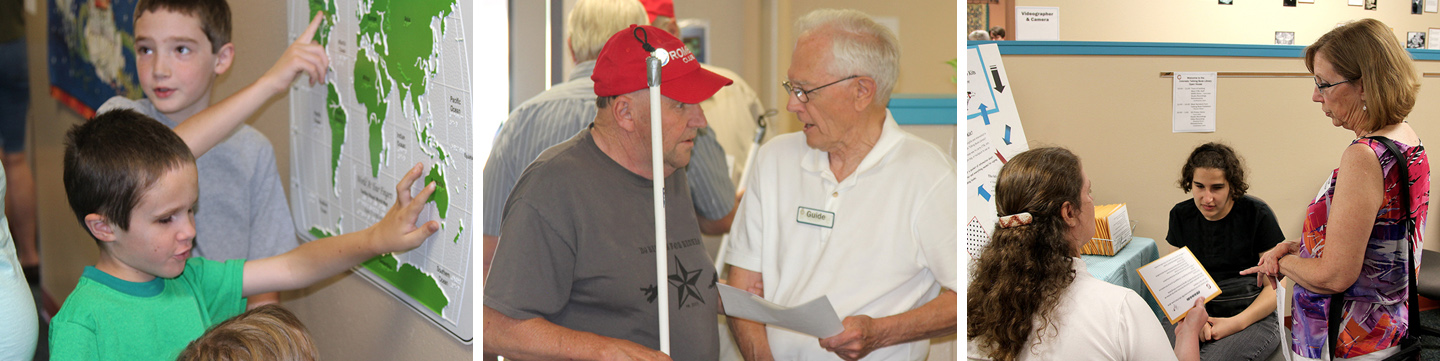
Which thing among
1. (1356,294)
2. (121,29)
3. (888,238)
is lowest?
(1356,294)

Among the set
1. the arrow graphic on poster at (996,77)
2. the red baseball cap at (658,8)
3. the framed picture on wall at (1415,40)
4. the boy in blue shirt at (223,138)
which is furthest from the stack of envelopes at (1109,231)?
the boy in blue shirt at (223,138)

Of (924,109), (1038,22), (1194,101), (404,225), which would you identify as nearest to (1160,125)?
(1194,101)

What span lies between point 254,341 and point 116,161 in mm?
609

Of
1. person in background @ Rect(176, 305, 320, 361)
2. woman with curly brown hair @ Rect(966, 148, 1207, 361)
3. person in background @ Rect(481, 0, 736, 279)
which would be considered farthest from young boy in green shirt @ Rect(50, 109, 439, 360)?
woman with curly brown hair @ Rect(966, 148, 1207, 361)

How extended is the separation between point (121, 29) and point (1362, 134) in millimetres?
3778

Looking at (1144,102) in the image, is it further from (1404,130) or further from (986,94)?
(1404,130)

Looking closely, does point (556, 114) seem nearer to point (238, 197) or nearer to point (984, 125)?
point (984, 125)

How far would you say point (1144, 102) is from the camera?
231 cm

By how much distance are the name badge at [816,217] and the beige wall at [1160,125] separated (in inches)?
29.6

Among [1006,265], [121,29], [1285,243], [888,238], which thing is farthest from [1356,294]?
[121,29]

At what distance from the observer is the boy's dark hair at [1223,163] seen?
2.29 metres

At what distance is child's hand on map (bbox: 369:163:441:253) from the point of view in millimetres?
1975

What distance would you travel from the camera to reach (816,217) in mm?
1958

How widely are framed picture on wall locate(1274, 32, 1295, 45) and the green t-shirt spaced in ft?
8.76
